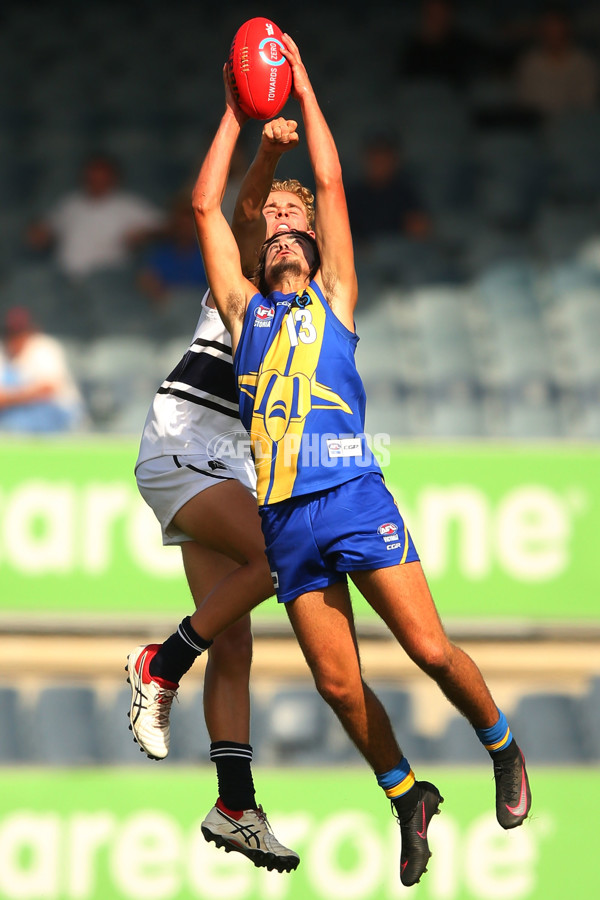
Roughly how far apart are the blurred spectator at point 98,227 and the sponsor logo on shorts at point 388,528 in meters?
6.02

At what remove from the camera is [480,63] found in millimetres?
11688

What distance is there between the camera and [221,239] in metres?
4.78

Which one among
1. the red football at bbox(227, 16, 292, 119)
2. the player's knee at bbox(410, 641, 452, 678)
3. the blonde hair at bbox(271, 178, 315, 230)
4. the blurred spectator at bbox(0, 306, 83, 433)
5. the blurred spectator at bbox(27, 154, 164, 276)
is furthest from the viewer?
the blurred spectator at bbox(27, 154, 164, 276)

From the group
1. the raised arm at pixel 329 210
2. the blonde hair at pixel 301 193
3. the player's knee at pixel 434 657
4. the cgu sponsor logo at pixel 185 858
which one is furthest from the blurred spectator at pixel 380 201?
the player's knee at pixel 434 657

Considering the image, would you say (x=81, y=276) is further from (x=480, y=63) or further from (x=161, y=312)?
(x=480, y=63)

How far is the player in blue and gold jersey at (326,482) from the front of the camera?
4633mm

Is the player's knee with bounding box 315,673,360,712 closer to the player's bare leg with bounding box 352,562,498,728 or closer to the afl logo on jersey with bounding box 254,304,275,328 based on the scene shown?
the player's bare leg with bounding box 352,562,498,728

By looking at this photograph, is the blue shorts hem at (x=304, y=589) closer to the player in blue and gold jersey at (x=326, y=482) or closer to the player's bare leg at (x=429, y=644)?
the player in blue and gold jersey at (x=326, y=482)

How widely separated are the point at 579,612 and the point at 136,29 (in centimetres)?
738

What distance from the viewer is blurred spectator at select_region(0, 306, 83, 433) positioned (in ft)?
28.9

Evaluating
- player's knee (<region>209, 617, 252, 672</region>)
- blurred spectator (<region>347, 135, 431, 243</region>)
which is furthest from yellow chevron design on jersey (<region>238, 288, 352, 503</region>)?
blurred spectator (<region>347, 135, 431, 243</region>)

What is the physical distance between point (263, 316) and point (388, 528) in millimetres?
882

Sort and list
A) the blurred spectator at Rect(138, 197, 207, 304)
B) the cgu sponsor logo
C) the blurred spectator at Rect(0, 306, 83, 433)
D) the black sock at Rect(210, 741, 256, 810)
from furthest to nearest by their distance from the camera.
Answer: the blurred spectator at Rect(138, 197, 207, 304) → the blurred spectator at Rect(0, 306, 83, 433) → the cgu sponsor logo → the black sock at Rect(210, 741, 256, 810)

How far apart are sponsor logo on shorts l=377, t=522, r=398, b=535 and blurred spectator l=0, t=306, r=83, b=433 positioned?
4617 mm
